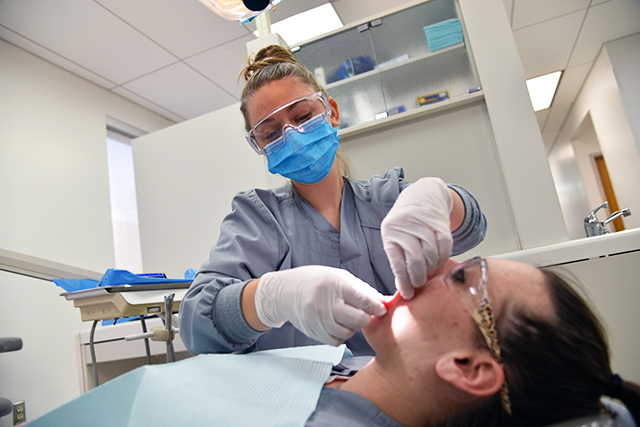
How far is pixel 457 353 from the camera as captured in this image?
2.37ft

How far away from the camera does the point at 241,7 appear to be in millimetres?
1500

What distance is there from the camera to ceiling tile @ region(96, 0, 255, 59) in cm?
302

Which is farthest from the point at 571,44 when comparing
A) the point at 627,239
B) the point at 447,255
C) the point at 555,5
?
the point at 447,255

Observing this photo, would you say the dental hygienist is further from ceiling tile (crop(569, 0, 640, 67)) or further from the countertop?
ceiling tile (crop(569, 0, 640, 67))

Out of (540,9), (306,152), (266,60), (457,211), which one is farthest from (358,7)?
Answer: (457,211)

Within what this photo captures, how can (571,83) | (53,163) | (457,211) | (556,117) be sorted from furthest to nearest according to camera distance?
(556,117)
(571,83)
(53,163)
(457,211)

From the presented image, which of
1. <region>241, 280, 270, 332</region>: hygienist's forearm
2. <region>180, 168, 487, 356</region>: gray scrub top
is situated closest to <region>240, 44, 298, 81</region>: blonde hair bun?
<region>180, 168, 487, 356</region>: gray scrub top

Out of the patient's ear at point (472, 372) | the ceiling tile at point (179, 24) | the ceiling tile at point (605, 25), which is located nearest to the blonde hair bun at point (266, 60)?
the patient's ear at point (472, 372)

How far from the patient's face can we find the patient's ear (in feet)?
0.06

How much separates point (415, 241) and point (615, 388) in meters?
0.39

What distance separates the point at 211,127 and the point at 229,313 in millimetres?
1924

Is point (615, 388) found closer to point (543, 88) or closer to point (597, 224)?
point (597, 224)

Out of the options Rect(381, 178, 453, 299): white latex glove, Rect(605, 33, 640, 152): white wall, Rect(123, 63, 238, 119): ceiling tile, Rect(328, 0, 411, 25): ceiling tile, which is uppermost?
Rect(123, 63, 238, 119): ceiling tile

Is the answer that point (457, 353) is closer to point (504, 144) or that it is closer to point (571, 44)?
point (504, 144)
